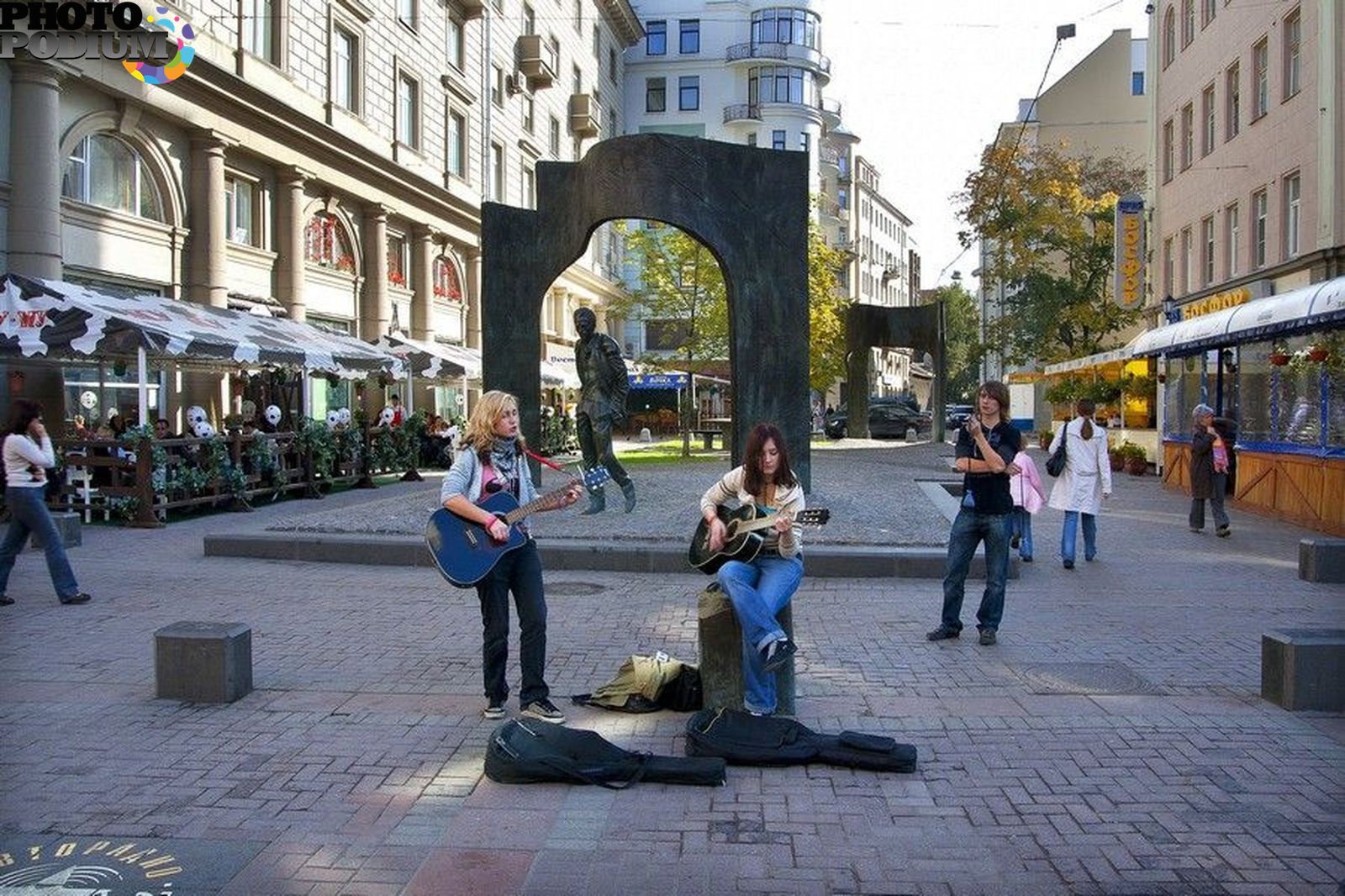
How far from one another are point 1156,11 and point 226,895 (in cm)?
3850

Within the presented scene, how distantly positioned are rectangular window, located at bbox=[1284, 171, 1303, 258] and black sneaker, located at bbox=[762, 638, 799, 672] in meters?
23.9

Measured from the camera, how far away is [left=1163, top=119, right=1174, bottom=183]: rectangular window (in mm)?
34781

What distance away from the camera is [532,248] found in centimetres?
1578

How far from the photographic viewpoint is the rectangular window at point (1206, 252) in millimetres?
31141

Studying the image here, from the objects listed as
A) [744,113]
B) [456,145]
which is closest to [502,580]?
[456,145]

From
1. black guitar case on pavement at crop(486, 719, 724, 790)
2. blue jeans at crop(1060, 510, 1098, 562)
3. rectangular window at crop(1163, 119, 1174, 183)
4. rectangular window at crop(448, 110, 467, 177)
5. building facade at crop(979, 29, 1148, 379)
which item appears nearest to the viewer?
black guitar case on pavement at crop(486, 719, 724, 790)

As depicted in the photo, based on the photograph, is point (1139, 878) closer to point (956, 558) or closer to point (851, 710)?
point (851, 710)

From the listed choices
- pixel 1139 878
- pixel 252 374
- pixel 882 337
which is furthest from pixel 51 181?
pixel 882 337

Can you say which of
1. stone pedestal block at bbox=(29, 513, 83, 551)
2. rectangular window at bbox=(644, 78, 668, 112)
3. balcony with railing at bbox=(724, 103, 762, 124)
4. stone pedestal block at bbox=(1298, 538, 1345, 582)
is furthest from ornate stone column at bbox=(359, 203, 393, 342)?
rectangular window at bbox=(644, 78, 668, 112)

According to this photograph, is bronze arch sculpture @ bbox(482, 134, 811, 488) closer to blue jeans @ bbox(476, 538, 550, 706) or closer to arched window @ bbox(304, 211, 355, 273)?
blue jeans @ bbox(476, 538, 550, 706)

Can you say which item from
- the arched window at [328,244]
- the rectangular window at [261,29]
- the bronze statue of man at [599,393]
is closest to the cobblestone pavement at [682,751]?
the bronze statue of man at [599,393]

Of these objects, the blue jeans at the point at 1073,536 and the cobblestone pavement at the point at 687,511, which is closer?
the blue jeans at the point at 1073,536

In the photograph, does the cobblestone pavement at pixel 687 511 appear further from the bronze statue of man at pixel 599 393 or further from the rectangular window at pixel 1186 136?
the rectangular window at pixel 1186 136

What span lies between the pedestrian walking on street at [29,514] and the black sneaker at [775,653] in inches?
258
